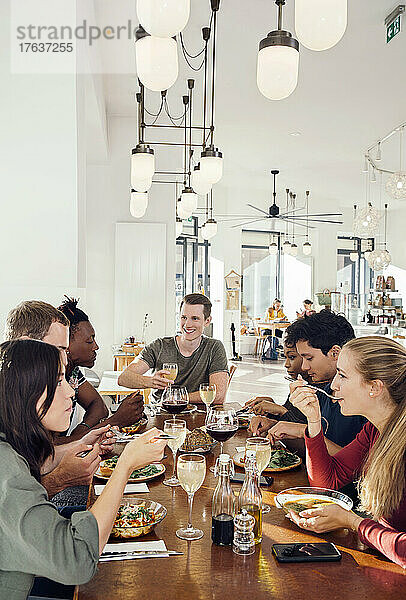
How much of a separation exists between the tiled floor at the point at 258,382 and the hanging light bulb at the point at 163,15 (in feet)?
21.2

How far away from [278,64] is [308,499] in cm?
147

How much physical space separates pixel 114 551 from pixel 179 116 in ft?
22.2

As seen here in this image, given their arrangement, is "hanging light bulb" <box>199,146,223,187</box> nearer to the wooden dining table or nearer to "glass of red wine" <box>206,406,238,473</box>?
"glass of red wine" <box>206,406,238,473</box>

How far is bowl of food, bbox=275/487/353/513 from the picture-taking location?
1.83 meters

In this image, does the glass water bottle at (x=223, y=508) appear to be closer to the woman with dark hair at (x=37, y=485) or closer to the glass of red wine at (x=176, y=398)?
the woman with dark hair at (x=37, y=485)

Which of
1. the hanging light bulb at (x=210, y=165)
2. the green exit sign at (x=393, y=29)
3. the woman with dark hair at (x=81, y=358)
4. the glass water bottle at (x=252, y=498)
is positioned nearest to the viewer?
the glass water bottle at (x=252, y=498)

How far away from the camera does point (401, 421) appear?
1.85 meters

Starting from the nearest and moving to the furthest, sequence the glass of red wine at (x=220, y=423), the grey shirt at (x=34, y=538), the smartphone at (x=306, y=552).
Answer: the grey shirt at (x=34, y=538)
the smartphone at (x=306, y=552)
the glass of red wine at (x=220, y=423)

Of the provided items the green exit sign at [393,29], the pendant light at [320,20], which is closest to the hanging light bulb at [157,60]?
the pendant light at [320,20]

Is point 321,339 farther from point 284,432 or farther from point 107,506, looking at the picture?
point 107,506

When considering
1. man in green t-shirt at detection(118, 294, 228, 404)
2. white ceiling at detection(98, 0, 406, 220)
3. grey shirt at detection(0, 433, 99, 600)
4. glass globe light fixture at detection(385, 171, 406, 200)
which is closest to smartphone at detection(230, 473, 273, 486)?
grey shirt at detection(0, 433, 99, 600)

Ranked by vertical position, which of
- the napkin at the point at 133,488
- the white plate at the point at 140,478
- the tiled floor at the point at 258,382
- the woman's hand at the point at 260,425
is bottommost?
the tiled floor at the point at 258,382

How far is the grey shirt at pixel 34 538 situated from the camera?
134 centimetres

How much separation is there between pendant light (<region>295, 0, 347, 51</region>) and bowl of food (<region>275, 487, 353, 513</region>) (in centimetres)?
142
